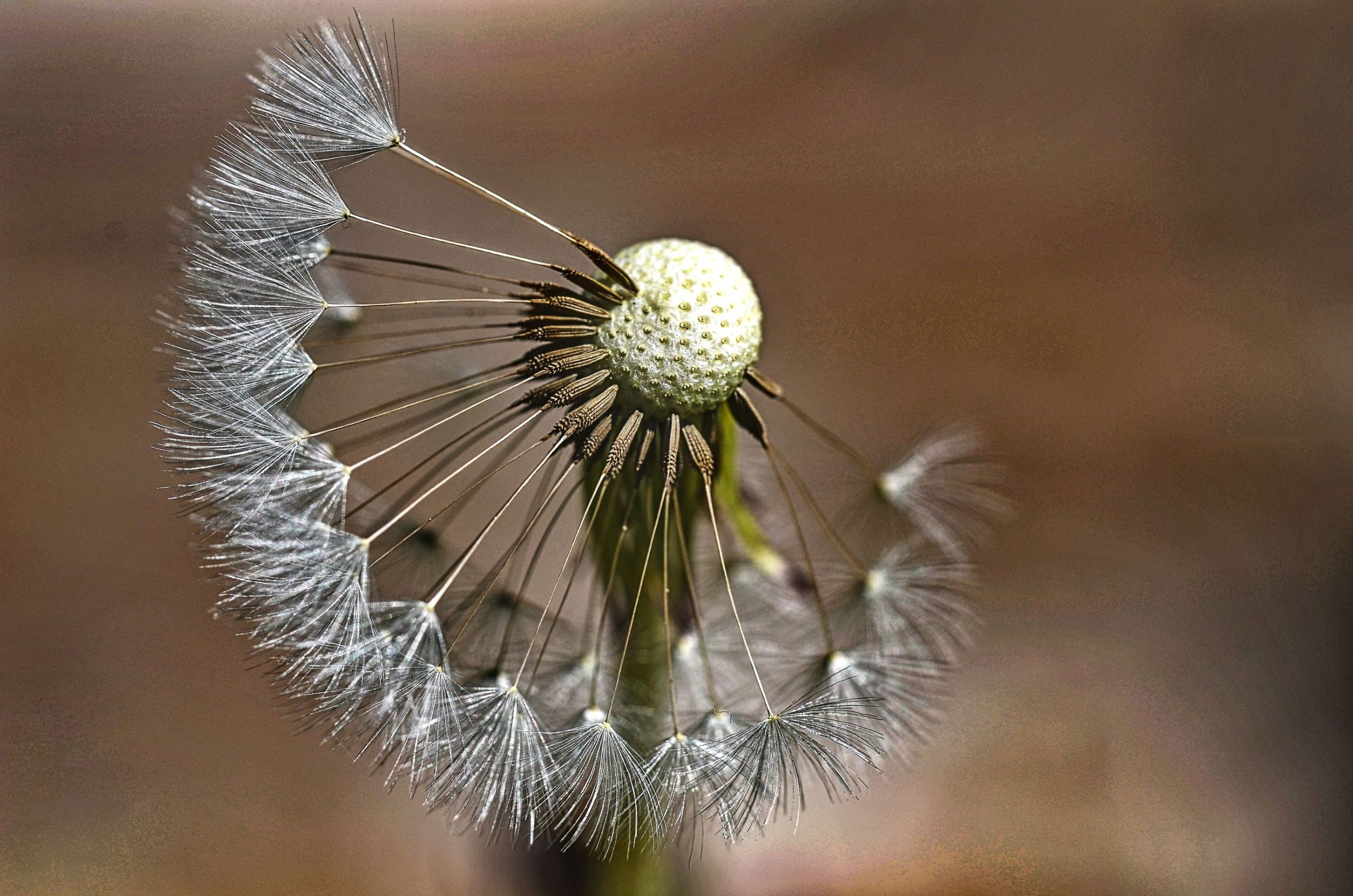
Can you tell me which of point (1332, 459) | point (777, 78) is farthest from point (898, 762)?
point (777, 78)

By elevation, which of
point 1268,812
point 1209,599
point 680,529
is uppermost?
point 1209,599

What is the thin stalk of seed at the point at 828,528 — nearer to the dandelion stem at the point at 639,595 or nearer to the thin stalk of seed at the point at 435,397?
the dandelion stem at the point at 639,595

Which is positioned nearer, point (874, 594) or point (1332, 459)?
point (874, 594)

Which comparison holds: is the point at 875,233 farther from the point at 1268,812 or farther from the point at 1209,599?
the point at 1268,812

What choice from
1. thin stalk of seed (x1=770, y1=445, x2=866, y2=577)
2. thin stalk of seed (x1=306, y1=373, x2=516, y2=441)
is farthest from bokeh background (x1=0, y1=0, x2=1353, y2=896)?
thin stalk of seed (x1=306, y1=373, x2=516, y2=441)

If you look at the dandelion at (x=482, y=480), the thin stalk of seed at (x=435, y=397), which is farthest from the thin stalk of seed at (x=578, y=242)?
the thin stalk of seed at (x=435, y=397)
